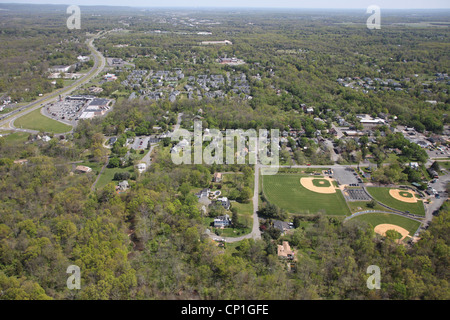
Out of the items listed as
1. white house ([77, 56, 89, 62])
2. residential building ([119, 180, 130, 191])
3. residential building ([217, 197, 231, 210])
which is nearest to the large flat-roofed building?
residential building ([217, 197, 231, 210])

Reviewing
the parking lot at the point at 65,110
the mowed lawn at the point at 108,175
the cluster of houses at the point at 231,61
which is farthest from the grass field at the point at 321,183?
the cluster of houses at the point at 231,61

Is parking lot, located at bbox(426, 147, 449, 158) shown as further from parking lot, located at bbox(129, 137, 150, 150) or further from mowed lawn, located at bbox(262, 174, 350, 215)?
parking lot, located at bbox(129, 137, 150, 150)

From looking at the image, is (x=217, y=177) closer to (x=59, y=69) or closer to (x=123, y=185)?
(x=123, y=185)

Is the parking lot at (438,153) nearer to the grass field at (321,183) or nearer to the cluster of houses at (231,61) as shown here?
the grass field at (321,183)

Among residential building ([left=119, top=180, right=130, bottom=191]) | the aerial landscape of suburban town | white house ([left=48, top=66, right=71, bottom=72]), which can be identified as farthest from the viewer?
white house ([left=48, top=66, right=71, bottom=72])

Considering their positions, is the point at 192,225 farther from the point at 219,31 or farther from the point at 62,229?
the point at 219,31

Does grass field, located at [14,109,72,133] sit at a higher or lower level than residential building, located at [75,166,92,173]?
higher

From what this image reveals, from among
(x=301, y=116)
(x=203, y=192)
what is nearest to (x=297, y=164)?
(x=203, y=192)
